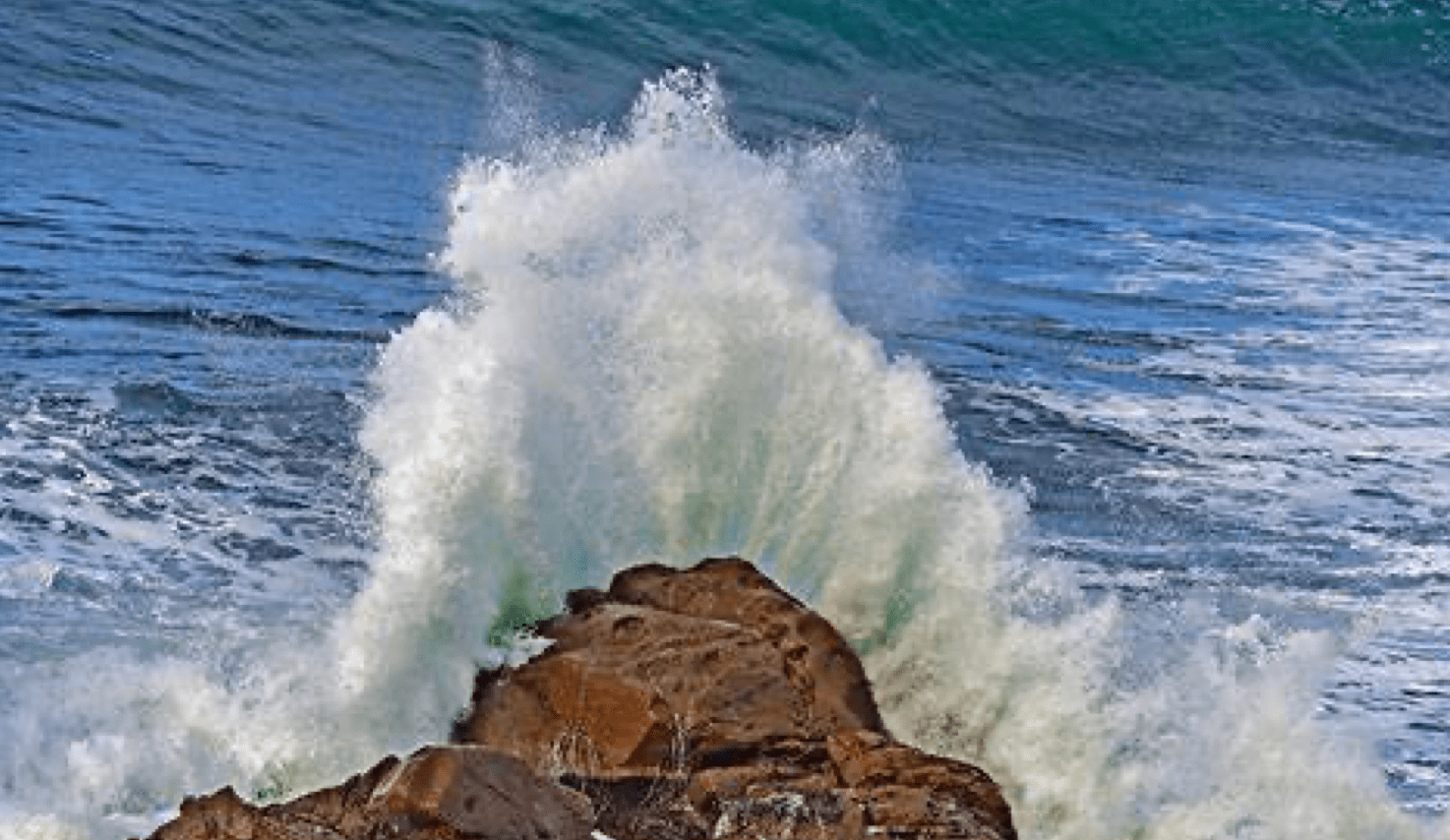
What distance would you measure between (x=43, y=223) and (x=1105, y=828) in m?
10.5

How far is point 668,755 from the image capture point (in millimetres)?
6523

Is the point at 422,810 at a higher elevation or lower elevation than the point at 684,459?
higher

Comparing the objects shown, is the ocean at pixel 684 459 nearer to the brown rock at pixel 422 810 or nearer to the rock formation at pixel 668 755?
the rock formation at pixel 668 755

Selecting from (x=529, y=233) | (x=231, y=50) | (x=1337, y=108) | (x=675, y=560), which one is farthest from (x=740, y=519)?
(x=1337, y=108)

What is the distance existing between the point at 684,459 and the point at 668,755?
302cm

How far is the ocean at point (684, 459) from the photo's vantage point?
301 inches

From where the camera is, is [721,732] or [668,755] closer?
[668,755]

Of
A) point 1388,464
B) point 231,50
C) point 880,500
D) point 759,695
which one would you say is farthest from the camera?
point 231,50

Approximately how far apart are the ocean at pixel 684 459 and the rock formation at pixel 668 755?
1.99 feet

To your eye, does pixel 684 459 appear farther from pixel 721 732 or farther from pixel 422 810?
pixel 422 810

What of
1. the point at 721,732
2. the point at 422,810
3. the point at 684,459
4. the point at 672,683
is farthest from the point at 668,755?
the point at 684,459

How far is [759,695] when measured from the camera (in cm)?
685

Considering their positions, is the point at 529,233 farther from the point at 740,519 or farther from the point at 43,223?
the point at 43,223

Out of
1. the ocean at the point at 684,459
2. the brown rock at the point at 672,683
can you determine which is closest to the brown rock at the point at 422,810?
the brown rock at the point at 672,683
